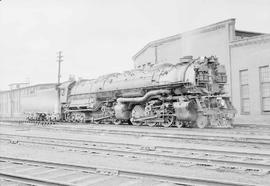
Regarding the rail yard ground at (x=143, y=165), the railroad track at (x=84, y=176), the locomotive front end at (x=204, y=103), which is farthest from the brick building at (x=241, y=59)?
the railroad track at (x=84, y=176)

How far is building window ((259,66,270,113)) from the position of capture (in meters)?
24.4

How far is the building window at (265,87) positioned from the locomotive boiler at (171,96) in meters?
8.33

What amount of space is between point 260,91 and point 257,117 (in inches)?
75.2

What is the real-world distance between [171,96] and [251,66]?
36.3 ft

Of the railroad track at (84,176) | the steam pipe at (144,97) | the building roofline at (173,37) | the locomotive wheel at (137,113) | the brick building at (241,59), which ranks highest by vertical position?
the building roofline at (173,37)

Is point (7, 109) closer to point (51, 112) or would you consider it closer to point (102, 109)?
point (51, 112)

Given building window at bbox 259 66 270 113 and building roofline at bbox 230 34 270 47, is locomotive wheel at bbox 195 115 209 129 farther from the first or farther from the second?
building roofline at bbox 230 34 270 47

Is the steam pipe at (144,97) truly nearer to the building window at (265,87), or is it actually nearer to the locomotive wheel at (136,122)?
the locomotive wheel at (136,122)

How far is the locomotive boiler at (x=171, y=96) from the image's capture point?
16.0 m

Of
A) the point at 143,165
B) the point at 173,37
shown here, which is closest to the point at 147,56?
the point at 173,37

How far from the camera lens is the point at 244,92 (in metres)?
26.2

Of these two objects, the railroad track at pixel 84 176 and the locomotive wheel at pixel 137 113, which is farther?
the locomotive wheel at pixel 137 113

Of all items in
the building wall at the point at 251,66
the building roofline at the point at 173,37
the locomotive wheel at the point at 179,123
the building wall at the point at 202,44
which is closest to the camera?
the locomotive wheel at the point at 179,123

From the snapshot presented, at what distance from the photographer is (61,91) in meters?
25.4
